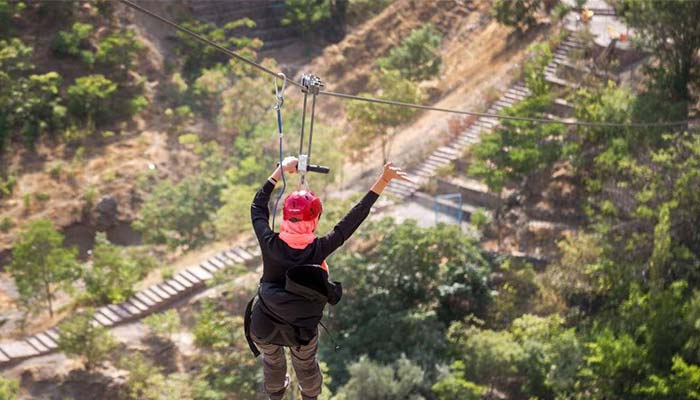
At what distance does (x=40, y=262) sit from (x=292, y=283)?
15756 millimetres

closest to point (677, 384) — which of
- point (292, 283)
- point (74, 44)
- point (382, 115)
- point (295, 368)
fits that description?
point (295, 368)

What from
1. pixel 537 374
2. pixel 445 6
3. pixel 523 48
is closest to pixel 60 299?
pixel 537 374

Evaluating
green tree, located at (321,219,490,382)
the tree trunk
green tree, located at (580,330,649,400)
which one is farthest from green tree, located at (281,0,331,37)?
green tree, located at (580,330,649,400)

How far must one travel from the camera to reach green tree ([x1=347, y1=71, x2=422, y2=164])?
2297cm

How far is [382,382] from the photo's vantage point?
1515 cm

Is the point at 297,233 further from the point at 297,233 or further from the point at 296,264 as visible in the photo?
the point at 296,264

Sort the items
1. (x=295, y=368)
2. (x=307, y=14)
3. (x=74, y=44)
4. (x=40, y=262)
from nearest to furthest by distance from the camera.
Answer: (x=295, y=368)
(x=40, y=262)
(x=74, y=44)
(x=307, y=14)

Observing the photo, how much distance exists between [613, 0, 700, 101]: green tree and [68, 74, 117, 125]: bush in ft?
45.6

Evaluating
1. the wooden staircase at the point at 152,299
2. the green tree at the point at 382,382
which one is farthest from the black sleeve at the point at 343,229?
the wooden staircase at the point at 152,299

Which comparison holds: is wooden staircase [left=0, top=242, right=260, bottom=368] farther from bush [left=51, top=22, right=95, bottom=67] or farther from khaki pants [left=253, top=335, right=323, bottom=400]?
khaki pants [left=253, top=335, right=323, bottom=400]

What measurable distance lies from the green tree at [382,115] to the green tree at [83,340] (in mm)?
7938

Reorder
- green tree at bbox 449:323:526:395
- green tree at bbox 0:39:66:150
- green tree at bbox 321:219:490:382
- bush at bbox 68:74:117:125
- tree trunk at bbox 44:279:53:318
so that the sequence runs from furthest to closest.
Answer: bush at bbox 68:74:117:125 → green tree at bbox 0:39:66:150 → tree trunk at bbox 44:279:53:318 → green tree at bbox 321:219:490:382 → green tree at bbox 449:323:526:395

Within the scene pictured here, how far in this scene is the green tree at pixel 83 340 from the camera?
17.8m

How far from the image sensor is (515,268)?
60.7 ft
